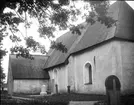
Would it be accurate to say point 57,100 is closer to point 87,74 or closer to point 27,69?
point 87,74

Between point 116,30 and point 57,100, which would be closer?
Result: point 57,100

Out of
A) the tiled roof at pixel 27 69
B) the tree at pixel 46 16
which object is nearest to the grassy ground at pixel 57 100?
the tree at pixel 46 16

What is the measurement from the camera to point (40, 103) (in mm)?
11188

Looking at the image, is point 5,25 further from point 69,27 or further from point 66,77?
point 66,77

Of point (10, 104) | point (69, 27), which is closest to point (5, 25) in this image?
point (69, 27)

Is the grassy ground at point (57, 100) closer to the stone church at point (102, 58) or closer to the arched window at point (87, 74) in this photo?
the stone church at point (102, 58)

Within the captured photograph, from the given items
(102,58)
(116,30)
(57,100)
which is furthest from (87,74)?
(57,100)

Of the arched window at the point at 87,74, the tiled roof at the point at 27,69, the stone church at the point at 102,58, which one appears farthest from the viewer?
the tiled roof at the point at 27,69

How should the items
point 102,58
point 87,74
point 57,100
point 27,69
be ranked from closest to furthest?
1. point 57,100
2. point 102,58
3. point 87,74
4. point 27,69

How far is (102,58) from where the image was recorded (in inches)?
753

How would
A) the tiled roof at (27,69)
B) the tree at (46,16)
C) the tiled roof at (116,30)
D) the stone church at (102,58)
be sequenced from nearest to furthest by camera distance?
the tree at (46,16), the stone church at (102,58), the tiled roof at (116,30), the tiled roof at (27,69)

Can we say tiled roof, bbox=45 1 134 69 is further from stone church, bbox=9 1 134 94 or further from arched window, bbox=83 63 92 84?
arched window, bbox=83 63 92 84

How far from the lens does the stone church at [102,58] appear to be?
17695 mm

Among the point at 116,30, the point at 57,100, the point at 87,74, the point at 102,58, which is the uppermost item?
the point at 116,30
